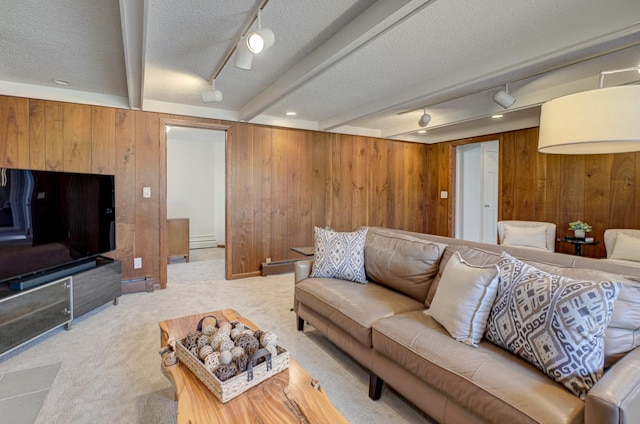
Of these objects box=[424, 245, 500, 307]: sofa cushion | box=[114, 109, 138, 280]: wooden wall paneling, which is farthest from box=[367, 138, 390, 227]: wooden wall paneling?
box=[114, 109, 138, 280]: wooden wall paneling

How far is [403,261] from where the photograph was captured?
92.2 inches

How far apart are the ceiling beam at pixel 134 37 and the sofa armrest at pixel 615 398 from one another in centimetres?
254

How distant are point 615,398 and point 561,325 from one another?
0.99 feet

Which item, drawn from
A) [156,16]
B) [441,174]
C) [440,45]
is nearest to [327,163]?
[441,174]

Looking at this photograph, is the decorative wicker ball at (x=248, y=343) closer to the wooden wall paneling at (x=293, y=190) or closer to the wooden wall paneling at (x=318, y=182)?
the wooden wall paneling at (x=293, y=190)

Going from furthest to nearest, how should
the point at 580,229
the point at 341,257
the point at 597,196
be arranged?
1. the point at 597,196
2. the point at 580,229
3. the point at 341,257

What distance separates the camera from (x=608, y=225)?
3951 mm

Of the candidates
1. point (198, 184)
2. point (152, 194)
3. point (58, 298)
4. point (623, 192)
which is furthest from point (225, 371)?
point (198, 184)

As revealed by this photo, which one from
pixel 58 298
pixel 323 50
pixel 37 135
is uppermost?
pixel 323 50

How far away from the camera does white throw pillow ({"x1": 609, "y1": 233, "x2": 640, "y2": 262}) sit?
10.5ft

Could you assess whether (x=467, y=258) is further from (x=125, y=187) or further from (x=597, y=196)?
(x=125, y=187)

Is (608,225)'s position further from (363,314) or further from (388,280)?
(363,314)

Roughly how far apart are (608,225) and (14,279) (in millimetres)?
6155

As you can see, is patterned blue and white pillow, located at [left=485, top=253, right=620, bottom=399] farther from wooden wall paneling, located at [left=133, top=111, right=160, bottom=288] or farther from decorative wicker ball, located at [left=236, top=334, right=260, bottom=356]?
wooden wall paneling, located at [left=133, top=111, right=160, bottom=288]
